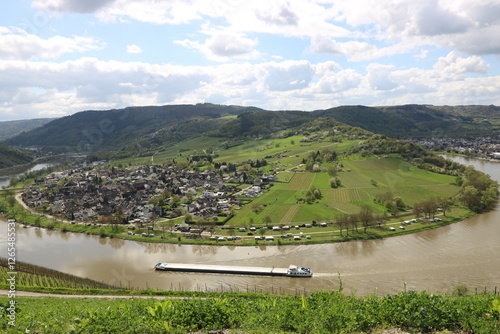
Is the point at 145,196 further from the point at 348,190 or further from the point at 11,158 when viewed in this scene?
the point at 11,158

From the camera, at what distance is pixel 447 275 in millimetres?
30609

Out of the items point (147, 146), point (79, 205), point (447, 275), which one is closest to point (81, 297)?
point (447, 275)

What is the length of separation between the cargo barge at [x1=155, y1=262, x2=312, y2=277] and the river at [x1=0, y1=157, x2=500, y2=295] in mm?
573

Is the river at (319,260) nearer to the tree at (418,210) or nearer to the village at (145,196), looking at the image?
the tree at (418,210)

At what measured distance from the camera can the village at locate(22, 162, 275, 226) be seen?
2264 inches

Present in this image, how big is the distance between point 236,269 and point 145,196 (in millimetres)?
43503

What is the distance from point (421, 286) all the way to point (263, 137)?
138422 mm

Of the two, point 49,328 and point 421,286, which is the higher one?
point 49,328

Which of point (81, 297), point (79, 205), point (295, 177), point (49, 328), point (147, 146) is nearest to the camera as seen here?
point (49, 328)

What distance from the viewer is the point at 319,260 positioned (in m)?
36.2

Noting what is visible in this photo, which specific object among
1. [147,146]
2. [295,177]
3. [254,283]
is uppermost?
[147,146]

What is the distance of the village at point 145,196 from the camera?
57.5 m

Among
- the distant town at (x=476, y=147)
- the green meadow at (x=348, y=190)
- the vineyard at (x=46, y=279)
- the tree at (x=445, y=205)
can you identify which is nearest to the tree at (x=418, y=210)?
the tree at (x=445, y=205)

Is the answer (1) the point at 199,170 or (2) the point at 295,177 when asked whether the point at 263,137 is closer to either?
(1) the point at 199,170
